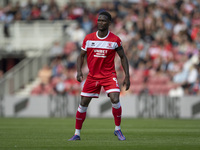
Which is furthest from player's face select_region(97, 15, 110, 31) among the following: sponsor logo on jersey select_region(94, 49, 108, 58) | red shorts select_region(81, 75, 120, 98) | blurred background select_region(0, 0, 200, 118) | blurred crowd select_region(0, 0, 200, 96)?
blurred crowd select_region(0, 0, 200, 96)

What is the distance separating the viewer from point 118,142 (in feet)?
33.6

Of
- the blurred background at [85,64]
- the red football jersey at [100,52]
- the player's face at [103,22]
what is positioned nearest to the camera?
the player's face at [103,22]

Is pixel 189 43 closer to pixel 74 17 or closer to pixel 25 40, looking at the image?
pixel 74 17

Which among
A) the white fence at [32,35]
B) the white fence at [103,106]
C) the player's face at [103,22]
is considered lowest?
the white fence at [103,106]

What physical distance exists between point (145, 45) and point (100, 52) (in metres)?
14.9

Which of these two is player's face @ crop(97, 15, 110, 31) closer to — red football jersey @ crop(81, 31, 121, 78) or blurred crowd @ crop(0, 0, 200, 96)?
red football jersey @ crop(81, 31, 121, 78)

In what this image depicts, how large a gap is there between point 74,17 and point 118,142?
2068cm

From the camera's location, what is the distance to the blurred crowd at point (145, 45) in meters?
23.4

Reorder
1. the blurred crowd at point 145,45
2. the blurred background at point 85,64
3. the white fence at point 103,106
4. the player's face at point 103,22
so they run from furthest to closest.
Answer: the blurred crowd at point 145,45 → the blurred background at point 85,64 → the white fence at point 103,106 → the player's face at point 103,22

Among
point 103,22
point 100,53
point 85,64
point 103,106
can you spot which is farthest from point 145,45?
point 103,22

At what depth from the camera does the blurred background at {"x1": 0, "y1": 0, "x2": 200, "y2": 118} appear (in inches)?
902

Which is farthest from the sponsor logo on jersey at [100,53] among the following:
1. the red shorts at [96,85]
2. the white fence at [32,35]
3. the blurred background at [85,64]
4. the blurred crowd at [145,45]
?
the white fence at [32,35]

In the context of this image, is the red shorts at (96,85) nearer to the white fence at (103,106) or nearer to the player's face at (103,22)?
the player's face at (103,22)

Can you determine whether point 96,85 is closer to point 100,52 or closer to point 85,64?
point 100,52
